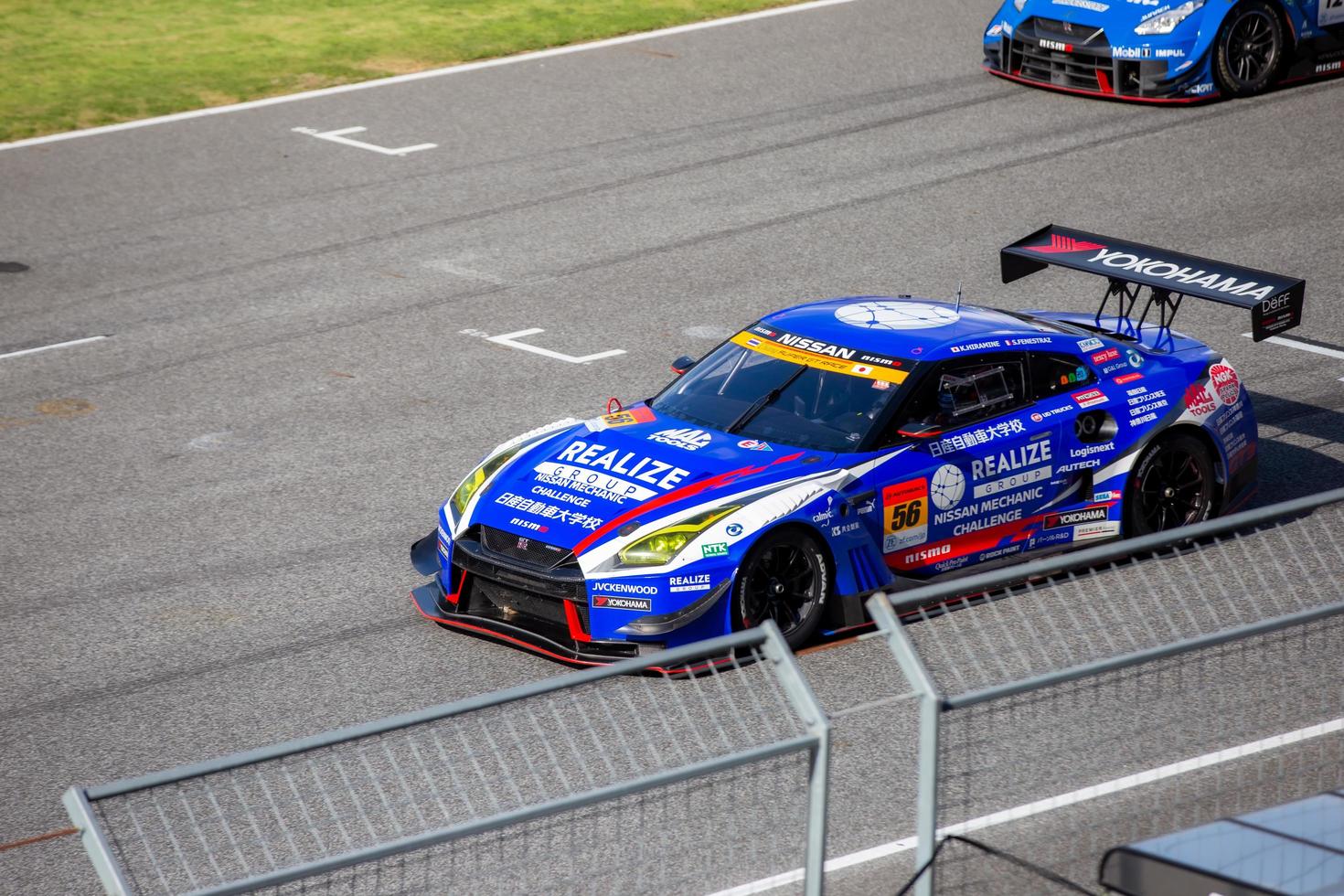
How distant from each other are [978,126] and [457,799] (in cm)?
1208

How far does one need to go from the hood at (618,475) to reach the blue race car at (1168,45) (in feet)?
34.1

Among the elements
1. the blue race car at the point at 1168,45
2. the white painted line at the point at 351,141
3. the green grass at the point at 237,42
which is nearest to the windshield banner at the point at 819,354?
the white painted line at the point at 351,141

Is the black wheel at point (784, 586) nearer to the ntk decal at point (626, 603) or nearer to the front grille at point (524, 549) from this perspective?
the ntk decal at point (626, 603)

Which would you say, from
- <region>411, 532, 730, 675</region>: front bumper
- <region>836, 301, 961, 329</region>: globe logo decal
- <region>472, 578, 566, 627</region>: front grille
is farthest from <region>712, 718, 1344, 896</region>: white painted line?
<region>836, 301, 961, 329</region>: globe logo decal

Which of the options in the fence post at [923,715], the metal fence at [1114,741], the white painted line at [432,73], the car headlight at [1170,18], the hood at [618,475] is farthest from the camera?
the white painted line at [432,73]

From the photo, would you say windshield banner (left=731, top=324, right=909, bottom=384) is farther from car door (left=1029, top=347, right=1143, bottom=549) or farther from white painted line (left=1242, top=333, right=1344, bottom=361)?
white painted line (left=1242, top=333, right=1344, bottom=361)

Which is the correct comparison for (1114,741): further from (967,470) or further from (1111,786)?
(967,470)

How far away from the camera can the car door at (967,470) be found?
7863 millimetres

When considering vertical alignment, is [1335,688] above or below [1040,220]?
above

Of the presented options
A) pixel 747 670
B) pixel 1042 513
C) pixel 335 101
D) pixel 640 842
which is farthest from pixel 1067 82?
pixel 640 842

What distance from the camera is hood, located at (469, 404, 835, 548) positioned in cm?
741

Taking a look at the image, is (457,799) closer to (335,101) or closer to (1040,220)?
(1040,220)

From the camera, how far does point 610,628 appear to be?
724 centimetres

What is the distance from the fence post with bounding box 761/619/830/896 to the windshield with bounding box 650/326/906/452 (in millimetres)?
3683
